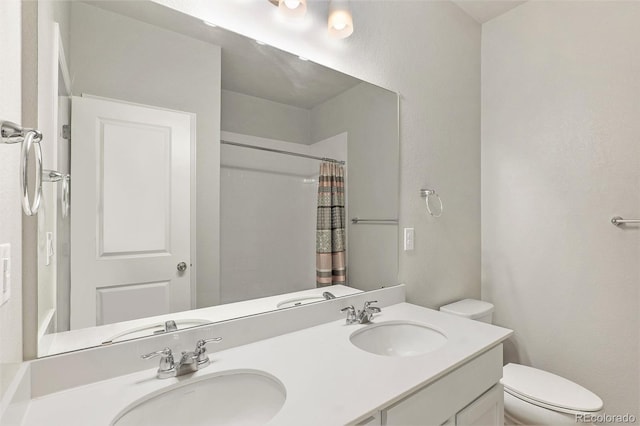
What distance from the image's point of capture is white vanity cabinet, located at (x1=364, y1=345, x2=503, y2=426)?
2.70ft

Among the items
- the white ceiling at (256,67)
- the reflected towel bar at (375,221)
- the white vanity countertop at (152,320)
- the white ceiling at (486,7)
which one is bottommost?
the white vanity countertop at (152,320)

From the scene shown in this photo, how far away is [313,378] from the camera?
32.7 inches

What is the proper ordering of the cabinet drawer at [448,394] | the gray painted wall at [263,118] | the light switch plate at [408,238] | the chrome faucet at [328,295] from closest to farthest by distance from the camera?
the cabinet drawer at [448,394], the gray painted wall at [263,118], the chrome faucet at [328,295], the light switch plate at [408,238]

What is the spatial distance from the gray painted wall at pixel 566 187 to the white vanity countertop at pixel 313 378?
941mm

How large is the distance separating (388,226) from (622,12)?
1.64 metres

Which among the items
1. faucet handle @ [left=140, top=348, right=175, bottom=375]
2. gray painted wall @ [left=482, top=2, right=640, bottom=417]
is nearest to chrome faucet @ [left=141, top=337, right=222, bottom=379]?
faucet handle @ [left=140, top=348, right=175, bottom=375]

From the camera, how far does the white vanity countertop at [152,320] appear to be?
82cm

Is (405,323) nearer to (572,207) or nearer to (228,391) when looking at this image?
(228,391)

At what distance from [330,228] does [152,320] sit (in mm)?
787

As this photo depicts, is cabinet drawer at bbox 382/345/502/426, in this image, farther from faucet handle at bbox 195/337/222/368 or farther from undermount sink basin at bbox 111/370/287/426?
faucet handle at bbox 195/337/222/368

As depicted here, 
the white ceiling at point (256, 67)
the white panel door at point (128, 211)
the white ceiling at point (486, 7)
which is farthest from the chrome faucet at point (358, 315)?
the white ceiling at point (486, 7)

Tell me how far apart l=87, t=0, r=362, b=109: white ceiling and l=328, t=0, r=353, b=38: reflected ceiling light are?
0.56 ft

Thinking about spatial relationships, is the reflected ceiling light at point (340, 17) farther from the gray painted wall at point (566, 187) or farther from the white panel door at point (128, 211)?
the gray painted wall at point (566, 187)

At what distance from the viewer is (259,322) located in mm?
1111
